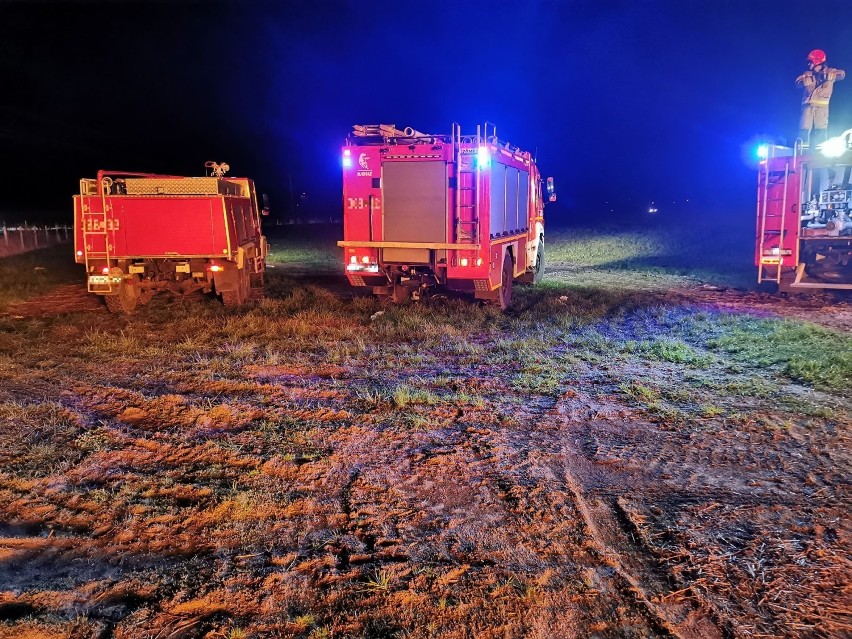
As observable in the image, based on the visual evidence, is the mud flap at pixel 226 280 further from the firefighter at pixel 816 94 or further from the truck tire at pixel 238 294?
the firefighter at pixel 816 94

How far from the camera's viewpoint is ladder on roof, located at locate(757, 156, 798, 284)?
13.3 metres

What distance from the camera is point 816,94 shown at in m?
13.7

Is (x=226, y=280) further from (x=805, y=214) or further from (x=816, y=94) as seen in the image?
(x=816, y=94)

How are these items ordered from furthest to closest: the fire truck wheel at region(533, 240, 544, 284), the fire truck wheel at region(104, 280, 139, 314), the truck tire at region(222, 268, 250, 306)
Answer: the fire truck wheel at region(533, 240, 544, 284) < the truck tire at region(222, 268, 250, 306) < the fire truck wheel at region(104, 280, 139, 314)

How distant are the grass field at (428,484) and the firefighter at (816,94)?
5.17 metres

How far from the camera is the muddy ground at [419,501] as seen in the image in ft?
11.9

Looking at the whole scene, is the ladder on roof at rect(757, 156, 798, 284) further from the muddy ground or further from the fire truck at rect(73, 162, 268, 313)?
the fire truck at rect(73, 162, 268, 313)

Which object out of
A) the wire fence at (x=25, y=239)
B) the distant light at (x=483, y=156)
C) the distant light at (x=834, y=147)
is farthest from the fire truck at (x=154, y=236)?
the wire fence at (x=25, y=239)

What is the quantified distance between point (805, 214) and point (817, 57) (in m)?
3.11

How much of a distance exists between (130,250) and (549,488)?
10354 mm

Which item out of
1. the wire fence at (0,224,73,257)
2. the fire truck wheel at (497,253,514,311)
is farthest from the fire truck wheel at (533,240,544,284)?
the wire fence at (0,224,73,257)

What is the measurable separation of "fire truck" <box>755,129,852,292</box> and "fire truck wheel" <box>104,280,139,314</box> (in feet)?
41.7

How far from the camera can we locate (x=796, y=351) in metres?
9.24

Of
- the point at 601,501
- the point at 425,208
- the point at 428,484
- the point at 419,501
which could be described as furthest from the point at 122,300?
the point at 601,501
